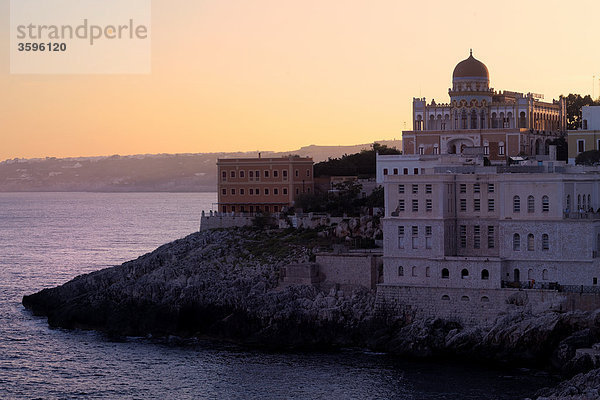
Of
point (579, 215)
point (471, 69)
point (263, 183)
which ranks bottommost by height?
point (579, 215)

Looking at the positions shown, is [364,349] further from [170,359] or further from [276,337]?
[170,359]

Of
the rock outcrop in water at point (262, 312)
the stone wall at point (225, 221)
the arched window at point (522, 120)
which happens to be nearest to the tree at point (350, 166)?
the stone wall at point (225, 221)

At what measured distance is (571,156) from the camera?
82438mm

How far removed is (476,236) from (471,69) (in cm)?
2558

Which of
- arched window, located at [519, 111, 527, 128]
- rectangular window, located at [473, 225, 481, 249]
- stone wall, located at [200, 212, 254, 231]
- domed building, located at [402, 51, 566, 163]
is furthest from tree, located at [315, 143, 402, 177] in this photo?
rectangular window, located at [473, 225, 481, 249]

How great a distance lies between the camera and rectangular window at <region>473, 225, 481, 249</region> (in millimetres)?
65938

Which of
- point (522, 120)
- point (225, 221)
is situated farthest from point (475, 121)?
point (225, 221)

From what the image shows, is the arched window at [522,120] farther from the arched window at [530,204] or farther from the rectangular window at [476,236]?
the arched window at [530,204]

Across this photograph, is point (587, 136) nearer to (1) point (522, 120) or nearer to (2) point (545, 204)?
(1) point (522, 120)

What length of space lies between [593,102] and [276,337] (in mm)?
45732

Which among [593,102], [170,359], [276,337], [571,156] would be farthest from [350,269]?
[593,102]

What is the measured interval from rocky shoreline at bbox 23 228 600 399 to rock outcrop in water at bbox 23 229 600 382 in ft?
0.18

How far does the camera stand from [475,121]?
88.2 m

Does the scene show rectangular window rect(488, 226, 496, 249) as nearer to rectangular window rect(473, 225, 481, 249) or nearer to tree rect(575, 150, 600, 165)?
rectangular window rect(473, 225, 481, 249)
